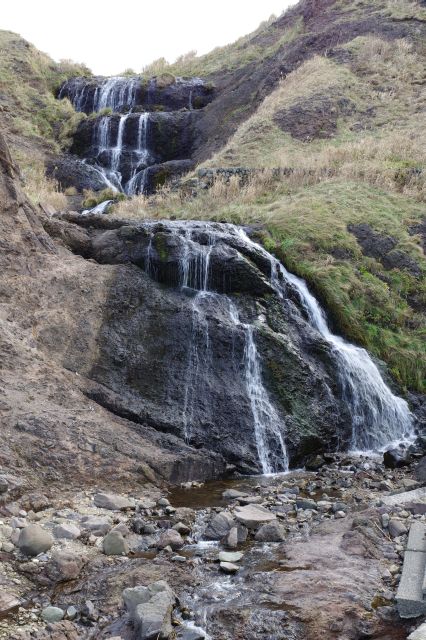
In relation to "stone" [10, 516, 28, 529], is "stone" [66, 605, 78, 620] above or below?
below

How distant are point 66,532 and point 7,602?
1292 mm

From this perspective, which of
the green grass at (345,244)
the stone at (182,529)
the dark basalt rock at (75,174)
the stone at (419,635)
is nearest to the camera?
the stone at (419,635)

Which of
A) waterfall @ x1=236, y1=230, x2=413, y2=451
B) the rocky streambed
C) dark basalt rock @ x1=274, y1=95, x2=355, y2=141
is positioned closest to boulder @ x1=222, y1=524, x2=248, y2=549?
the rocky streambed

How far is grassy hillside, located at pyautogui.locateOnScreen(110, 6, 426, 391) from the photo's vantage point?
543 inches

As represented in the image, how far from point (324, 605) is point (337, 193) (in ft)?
47.2

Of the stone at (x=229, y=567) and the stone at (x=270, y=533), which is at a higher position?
the stone at (x=229, y=567)

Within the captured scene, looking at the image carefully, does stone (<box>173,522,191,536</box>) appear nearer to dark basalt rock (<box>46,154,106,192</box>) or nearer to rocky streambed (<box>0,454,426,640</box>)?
rocky streambed (<box>0,454,426,640</box>)

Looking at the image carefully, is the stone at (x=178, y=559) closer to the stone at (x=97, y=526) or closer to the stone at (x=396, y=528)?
the stone at (x=97, y=526)

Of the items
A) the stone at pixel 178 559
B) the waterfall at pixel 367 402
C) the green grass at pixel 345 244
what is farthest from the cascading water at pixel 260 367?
the stone at pixel 178 559

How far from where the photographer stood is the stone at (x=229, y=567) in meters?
5.46

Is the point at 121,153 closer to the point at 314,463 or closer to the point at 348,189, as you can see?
the point at 348,189

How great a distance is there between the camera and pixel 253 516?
6.79 meters

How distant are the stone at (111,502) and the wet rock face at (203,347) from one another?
1549mm

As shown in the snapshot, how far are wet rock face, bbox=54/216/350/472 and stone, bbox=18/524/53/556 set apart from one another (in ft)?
10.8
